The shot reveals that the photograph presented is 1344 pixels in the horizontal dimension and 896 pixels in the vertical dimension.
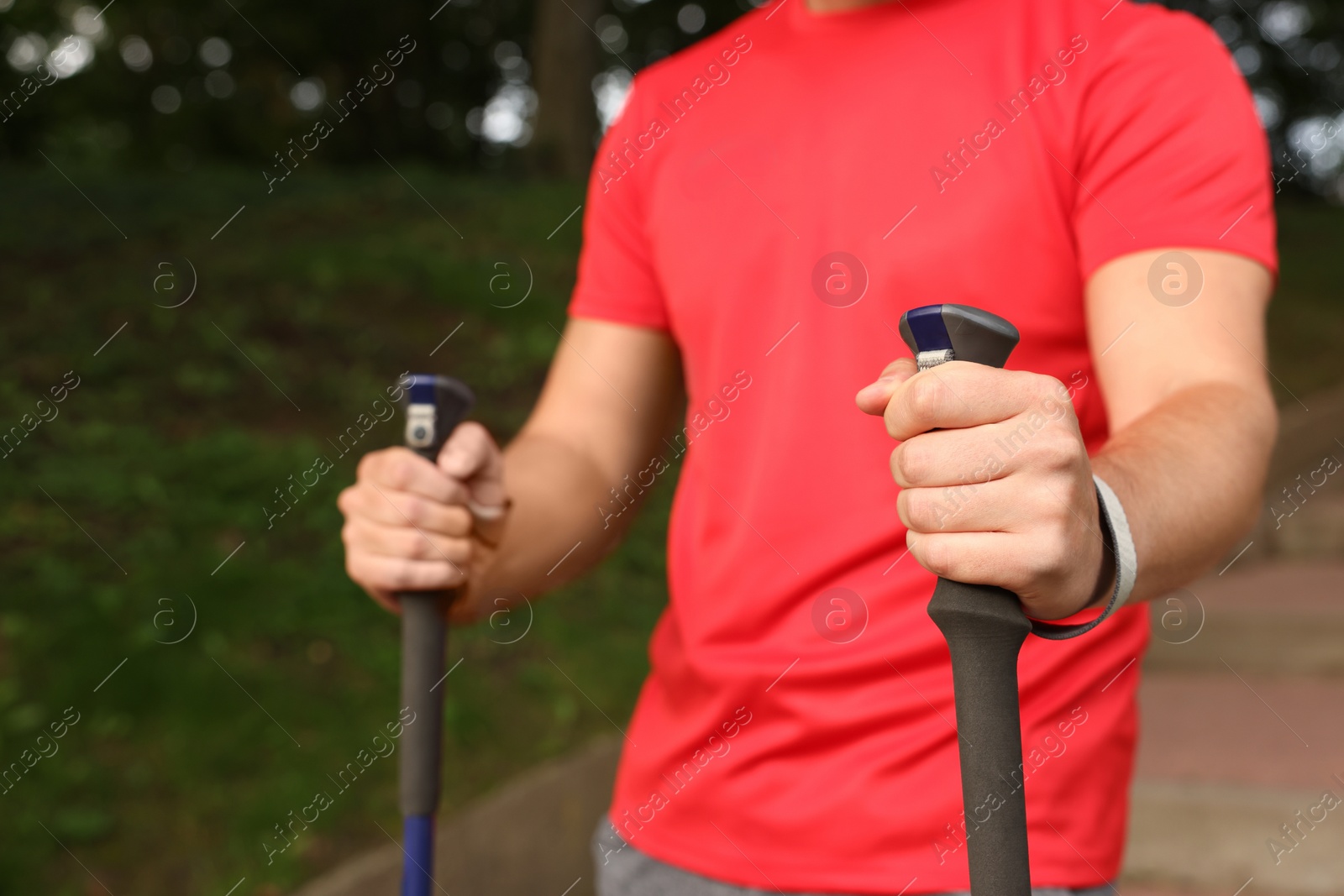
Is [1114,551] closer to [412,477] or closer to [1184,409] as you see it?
[1184,409]

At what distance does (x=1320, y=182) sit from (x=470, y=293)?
44.8 ft

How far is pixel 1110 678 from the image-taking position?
141cm

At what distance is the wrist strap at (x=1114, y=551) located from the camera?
1000 mm

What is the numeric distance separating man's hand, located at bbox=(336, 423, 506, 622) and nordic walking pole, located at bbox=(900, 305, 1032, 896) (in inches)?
27.4

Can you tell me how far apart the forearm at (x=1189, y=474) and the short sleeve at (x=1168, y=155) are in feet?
0.60

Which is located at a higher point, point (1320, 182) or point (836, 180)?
point (836, 180)

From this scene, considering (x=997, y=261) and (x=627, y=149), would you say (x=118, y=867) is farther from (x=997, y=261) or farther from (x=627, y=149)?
(x=997, y=261)

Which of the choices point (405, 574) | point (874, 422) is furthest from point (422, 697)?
point (874, 422)

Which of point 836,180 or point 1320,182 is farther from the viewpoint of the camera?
point 1320,182

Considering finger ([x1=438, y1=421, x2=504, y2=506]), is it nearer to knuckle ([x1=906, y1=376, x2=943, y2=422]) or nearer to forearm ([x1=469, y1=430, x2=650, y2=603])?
forearm ([x1=469, y1=430, x2=650, y2=603])

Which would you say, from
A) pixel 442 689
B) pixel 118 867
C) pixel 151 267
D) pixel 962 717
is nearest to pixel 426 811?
pixel 442 689

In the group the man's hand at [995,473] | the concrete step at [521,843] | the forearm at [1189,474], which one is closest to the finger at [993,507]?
the man's hand at [995,473]

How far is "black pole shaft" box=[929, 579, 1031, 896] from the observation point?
37.7 inches

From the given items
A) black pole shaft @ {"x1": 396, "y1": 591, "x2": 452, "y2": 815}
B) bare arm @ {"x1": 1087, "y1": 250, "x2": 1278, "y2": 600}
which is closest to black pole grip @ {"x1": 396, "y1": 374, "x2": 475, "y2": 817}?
black pole shaft @ {"x1": 396, "y1": 591, "x2": 452, "y2": 815}
